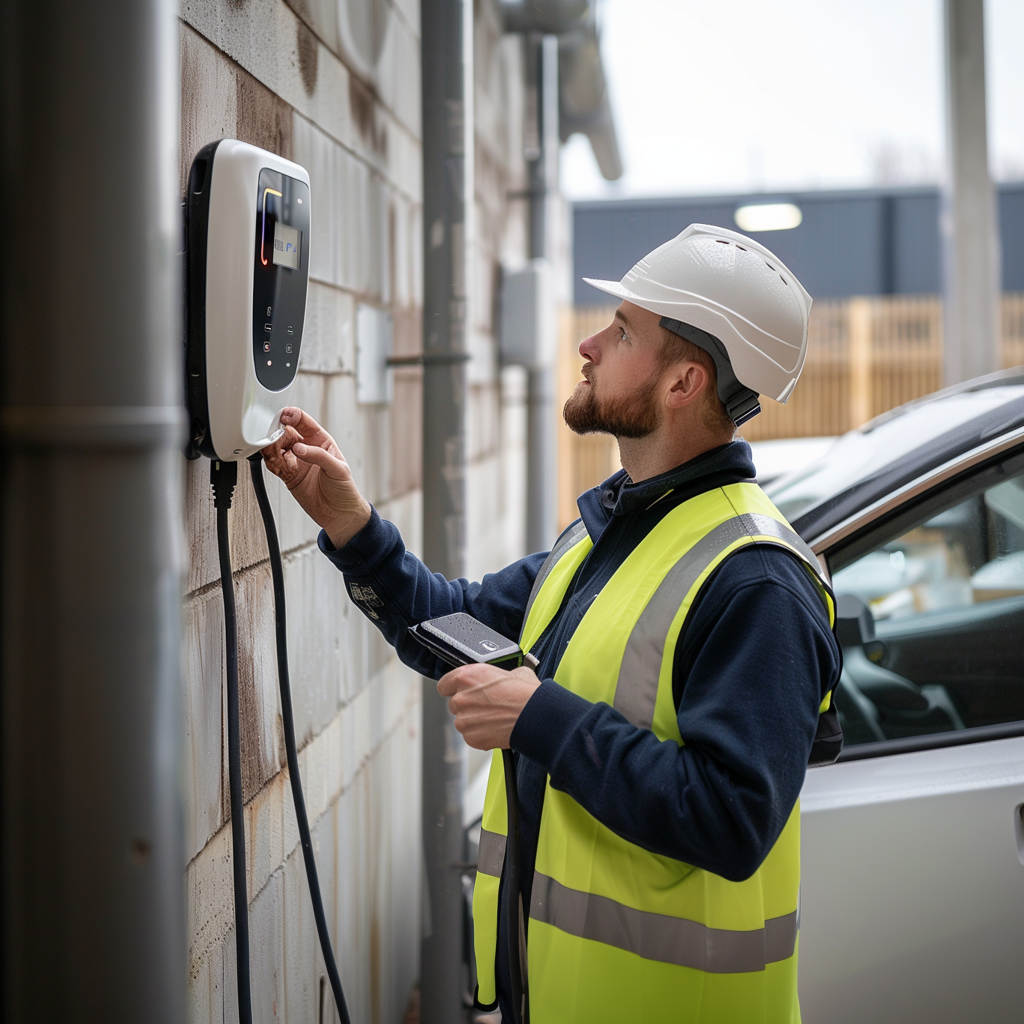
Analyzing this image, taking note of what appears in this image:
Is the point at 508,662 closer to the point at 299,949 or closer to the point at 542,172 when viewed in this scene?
the point at 299,949

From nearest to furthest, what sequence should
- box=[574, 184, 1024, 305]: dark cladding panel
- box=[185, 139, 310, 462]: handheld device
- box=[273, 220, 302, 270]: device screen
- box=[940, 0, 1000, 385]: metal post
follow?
1. box=[185, 139, 310, 462]: handheld device
2. box=[273, 220, 302, 270]: device screen
3. box=[940, 0, 1000, 385]: metal post
4. box=[574, 184, 1024, 305]: dark cladding panel

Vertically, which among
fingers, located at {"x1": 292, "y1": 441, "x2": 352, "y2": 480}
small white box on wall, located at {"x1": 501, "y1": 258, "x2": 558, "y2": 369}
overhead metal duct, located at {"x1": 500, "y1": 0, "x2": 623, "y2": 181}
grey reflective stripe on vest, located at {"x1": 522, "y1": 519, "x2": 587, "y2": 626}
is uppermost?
overhead metal duct, located at {"x1": 500, "y1": 0, "x2": 623, "y2": 181}

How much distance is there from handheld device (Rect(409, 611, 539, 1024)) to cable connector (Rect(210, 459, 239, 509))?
349mm

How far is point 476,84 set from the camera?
14.7 feet

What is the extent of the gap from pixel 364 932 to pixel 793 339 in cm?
188

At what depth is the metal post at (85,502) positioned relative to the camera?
2.47ft

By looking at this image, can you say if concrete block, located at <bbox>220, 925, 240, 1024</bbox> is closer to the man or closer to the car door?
the man

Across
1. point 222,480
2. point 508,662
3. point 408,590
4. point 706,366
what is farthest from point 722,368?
point 222,480

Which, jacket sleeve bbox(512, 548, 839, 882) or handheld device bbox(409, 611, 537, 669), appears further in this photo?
handheld device bbox(409, 611, 537, 669)

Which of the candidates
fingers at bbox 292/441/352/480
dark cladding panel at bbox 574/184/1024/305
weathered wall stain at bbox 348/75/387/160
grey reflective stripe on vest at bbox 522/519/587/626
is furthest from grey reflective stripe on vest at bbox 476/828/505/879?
dark cladding panel at bbox 574/184/1024/305

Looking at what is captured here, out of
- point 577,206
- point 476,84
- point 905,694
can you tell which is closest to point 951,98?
point 476,84

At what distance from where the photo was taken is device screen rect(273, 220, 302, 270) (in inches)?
59.6

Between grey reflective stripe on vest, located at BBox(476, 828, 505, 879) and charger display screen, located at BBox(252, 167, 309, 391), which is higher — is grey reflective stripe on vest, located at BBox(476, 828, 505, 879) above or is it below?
below

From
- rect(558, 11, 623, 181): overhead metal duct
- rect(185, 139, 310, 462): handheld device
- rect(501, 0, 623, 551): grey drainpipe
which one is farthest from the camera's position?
rect(558, 11, 623, 181): overhead metal duct
